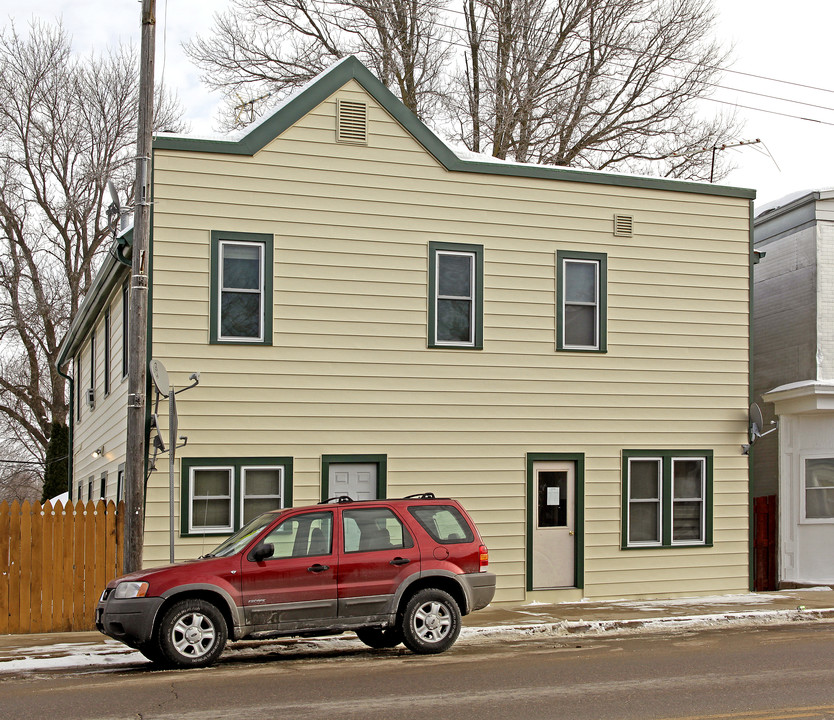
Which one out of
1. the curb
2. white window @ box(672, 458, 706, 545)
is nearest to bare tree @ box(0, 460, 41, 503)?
white window @ box(672, 458, 706, 545)

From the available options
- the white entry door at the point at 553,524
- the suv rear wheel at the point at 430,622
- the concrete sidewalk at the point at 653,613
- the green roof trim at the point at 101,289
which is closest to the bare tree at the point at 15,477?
the green roof trim at the point at 101,289

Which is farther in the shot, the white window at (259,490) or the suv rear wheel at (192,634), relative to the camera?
the white window at (259,490)

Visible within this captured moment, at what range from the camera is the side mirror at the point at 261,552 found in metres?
10.6

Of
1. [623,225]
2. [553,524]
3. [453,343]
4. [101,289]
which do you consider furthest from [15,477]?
[623,225]

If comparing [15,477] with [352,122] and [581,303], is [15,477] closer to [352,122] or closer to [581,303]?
[352,122]

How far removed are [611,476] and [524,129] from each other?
15.0 m

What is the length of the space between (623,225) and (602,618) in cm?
659

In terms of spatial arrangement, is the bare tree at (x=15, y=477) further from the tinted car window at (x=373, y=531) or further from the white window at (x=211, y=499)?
the tinted car window at (x=373, y=531)

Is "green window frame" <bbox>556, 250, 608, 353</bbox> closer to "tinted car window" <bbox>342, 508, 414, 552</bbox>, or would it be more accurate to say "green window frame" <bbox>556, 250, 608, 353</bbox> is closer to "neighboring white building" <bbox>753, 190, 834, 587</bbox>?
"neighboring white building" <bbox>753, 190, 834, 587</bbox>

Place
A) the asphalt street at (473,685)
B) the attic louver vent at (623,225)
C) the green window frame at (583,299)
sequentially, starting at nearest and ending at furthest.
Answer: the asphalt street at (473,685) → the green window frame at (583,299) → the attic louver vent at (623,225)

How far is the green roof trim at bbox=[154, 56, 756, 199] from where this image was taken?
14875mm

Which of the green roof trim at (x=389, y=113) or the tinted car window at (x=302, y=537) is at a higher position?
the green roof trim at (x=389, y=113)

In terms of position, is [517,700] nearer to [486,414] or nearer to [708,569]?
[486,414]

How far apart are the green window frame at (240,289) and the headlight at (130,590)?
4.91 metres
